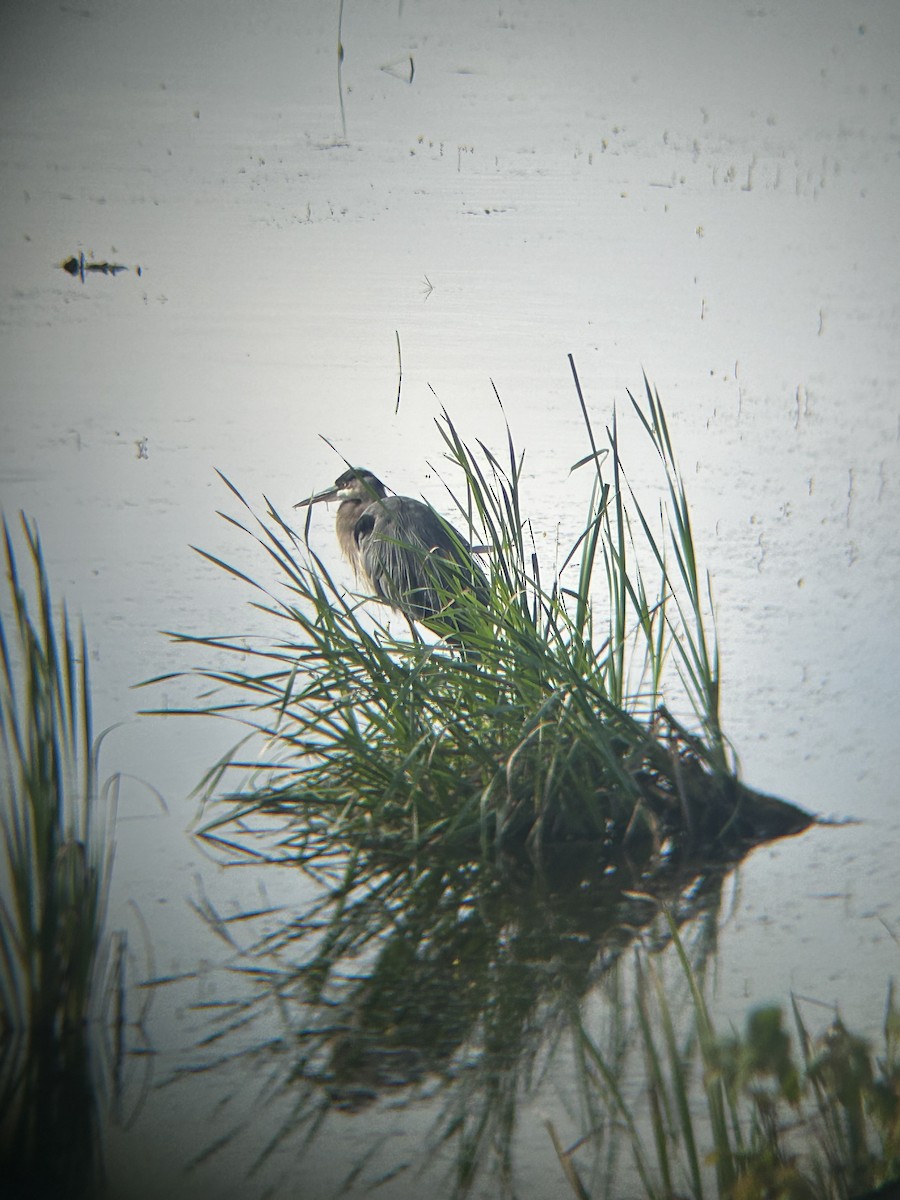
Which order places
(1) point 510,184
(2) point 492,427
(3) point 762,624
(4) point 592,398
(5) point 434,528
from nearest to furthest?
(3) point 762,624
(5) point 434,528
(2) point 492,427
(4) point 592,398
(1) point 510,184

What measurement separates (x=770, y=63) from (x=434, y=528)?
5.64m

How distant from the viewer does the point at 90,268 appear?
21.4ft

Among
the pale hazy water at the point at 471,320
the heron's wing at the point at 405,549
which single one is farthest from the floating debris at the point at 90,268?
the heron's wing at the point at 405,549

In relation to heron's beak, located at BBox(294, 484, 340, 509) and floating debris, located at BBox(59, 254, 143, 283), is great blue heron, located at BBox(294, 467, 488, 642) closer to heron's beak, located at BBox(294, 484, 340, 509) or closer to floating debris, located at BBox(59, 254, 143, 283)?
heron's beak, located at BBox(294, 484, 340, 509)

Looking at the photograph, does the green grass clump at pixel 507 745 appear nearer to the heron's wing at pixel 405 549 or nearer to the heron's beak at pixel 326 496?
the heron's wing at pixel 405 549

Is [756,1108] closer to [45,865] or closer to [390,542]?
[45,865]

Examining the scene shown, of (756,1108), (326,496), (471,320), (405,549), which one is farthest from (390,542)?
(471,320)

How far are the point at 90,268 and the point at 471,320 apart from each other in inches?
84.4

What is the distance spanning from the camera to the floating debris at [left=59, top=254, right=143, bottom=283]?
650cm

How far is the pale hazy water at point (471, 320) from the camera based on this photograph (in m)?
2.44

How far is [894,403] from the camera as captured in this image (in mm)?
→ 4863

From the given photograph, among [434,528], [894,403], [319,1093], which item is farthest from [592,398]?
[319,1093]

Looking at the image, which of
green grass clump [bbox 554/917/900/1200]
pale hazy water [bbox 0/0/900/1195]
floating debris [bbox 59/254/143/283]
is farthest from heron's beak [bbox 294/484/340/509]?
floating debris [bbox 59/254/143/283]

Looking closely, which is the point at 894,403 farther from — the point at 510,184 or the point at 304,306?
the point at 510,184
